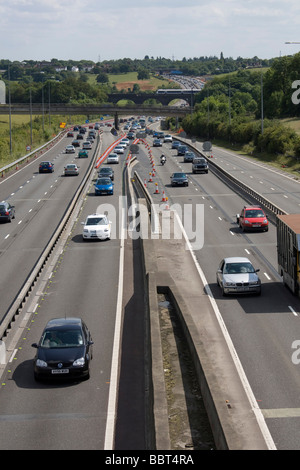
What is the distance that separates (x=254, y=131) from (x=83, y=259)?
75930mm

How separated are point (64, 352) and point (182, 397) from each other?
4168 mm

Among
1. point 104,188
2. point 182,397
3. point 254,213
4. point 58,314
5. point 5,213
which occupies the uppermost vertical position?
point 104,188

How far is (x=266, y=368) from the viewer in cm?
2181

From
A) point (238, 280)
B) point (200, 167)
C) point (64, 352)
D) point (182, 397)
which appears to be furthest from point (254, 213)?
point (200, 167)

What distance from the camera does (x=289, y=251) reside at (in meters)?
30.2

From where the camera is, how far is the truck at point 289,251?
29109 millimetres

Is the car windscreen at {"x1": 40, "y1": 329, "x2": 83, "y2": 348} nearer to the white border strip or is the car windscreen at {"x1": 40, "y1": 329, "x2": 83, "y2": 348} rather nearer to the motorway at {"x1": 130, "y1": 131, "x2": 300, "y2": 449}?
the white border strip

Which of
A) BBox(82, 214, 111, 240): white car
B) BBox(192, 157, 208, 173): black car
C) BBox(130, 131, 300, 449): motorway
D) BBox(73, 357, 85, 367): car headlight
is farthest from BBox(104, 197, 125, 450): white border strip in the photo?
BBox(192, 157, 208, 173): black car

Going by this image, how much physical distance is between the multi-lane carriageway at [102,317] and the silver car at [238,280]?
1.21 ft

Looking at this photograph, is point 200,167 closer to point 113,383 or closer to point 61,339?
point 61,339

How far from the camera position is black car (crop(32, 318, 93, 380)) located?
2097cm

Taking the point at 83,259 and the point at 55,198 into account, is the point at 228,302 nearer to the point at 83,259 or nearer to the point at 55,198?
the point at 83,259

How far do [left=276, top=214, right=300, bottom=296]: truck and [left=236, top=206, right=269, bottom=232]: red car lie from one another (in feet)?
44.0
